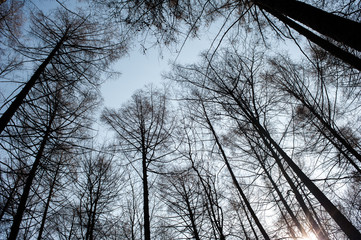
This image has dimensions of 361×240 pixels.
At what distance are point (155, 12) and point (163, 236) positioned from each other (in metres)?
9.46

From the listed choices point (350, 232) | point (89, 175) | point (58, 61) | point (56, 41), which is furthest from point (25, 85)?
point (350, 232)

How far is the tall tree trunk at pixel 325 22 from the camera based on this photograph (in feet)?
3.59

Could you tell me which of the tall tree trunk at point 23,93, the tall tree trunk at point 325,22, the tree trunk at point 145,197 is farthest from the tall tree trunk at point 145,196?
the tall tree trunk at point 325,22

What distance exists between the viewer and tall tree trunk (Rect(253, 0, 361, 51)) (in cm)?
→ 109

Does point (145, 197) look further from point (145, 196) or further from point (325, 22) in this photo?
point (325, 22)

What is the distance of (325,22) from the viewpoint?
1.25m

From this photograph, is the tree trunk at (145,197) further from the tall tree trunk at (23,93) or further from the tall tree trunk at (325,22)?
the tall tree trunk at (325,22)

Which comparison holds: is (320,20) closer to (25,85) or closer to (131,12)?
(131,12)

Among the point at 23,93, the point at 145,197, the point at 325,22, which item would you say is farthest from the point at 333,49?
the point at 145,197

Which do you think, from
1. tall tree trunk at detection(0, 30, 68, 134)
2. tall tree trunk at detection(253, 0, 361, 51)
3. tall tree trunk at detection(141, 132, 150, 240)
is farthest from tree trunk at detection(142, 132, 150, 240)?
tall tree trunk at detection(253, 0, 361, 51)

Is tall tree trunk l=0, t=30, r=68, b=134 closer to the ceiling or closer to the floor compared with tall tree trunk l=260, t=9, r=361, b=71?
closer to the ceiling

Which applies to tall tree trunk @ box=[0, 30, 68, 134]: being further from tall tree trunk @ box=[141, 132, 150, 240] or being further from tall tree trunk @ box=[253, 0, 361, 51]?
tall tree trunk @ box=[253, 0, 361, 51]

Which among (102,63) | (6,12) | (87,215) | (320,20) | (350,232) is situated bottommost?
(350,232)

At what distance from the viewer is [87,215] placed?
568 cm
